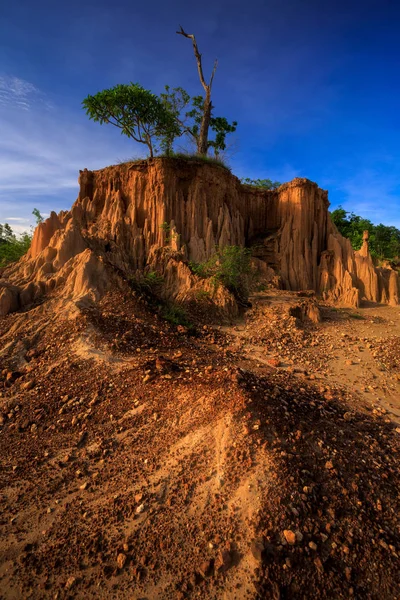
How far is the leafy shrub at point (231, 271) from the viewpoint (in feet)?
37.6

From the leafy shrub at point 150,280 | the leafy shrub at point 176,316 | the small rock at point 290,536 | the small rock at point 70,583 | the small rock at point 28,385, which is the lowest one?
the small rock at point 70,583

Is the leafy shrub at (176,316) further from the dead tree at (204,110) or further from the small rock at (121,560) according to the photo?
the dead tree at (204,110)

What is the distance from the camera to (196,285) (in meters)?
11.5

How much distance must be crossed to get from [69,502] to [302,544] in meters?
2.64

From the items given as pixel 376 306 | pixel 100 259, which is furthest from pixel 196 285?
pixel 376 306

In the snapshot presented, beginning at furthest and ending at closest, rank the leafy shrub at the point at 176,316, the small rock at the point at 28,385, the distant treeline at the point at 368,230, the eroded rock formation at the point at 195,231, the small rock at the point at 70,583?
the distant treeline at the point at 368,230, the eroded rock formation at the point at 195,231, the leafy shrub at the point at 176,316, the small rock at the point at 28,385, the small rock at the point at 70,583

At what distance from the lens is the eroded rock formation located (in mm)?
11625

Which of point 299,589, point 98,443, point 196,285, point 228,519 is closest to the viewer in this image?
point 299,589

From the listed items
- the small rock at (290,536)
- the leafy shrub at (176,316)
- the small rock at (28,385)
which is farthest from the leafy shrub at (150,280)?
the small rock at (290,536)

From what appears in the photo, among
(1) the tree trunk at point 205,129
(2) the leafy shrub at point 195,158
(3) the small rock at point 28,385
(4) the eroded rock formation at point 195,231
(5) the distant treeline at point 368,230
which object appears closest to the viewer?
(3) the small rock at point 28,385

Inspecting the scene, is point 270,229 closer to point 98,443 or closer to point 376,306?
point 376,306

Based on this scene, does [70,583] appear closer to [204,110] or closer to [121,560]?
[121,560]

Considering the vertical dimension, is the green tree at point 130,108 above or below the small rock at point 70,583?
above

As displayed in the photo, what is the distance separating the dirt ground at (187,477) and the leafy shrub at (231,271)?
498cm
